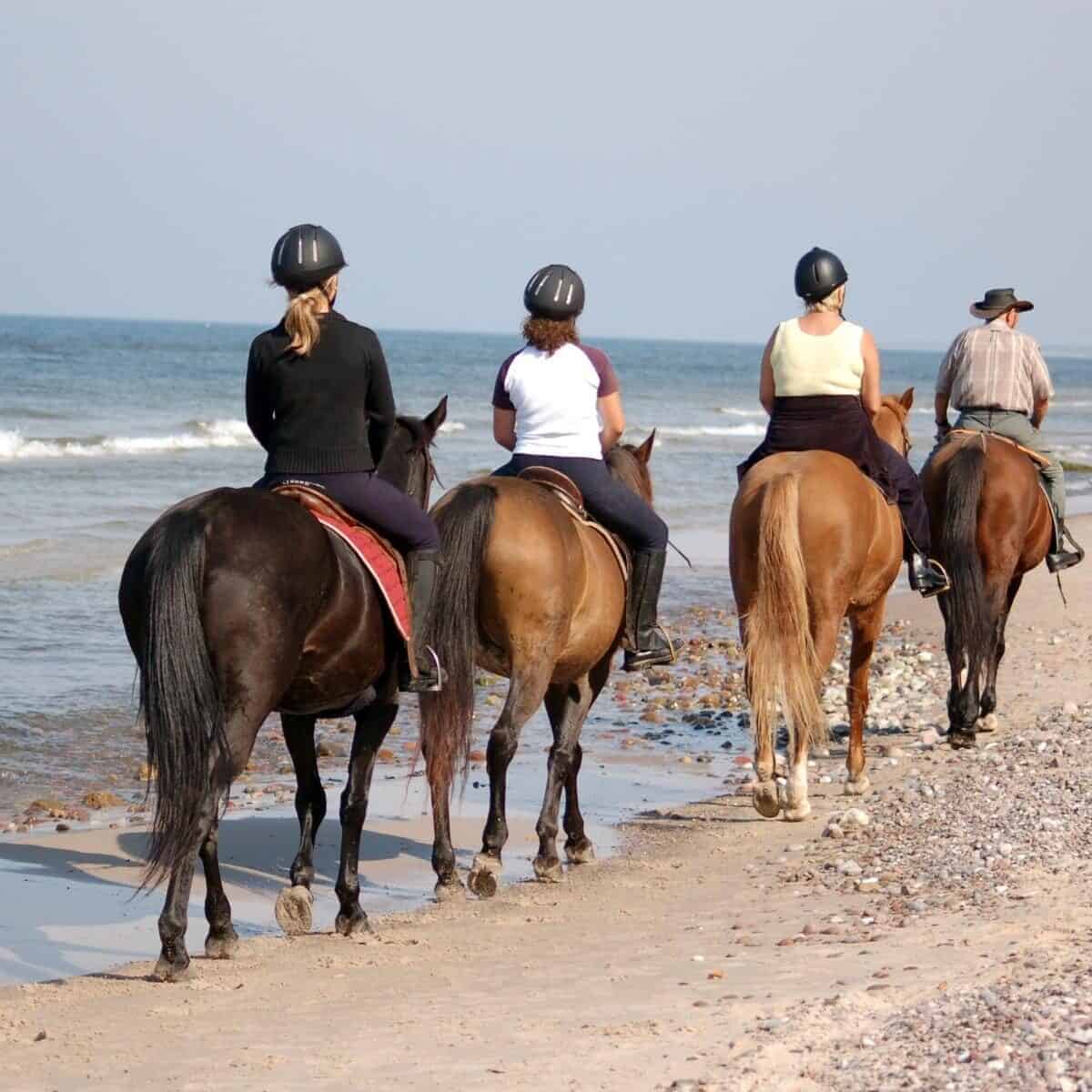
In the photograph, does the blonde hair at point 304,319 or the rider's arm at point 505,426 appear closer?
the blonde hair at point 304,319

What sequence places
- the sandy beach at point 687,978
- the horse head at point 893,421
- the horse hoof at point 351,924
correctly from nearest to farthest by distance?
the sandy beach at point 687,978
the horse hoof at point 351,924
the horse head at point 893,421

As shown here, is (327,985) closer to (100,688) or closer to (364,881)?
(364,881)

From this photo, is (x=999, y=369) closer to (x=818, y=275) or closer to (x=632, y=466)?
(x=818, y=275)

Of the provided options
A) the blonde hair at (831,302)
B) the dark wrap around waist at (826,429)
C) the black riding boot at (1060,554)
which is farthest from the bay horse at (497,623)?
the black riding boot at (1060,554)

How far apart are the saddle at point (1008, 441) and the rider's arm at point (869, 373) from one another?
2138mm

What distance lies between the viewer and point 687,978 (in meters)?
5.87

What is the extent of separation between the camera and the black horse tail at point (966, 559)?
35.2ft

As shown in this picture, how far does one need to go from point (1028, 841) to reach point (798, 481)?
2.12 meters

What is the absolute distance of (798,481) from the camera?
8570 mm

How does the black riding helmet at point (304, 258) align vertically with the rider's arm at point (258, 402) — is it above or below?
above

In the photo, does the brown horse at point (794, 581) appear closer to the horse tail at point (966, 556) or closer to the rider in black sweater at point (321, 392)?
the horse tail at point (966, 556)

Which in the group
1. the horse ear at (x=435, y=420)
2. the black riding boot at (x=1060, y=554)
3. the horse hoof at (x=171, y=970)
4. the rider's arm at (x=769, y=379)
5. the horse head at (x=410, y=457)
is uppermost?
the rider's arm at (x=769, y=379)

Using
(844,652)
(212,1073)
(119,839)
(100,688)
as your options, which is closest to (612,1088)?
(212,1073)

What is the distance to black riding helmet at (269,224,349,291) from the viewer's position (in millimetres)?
6566
